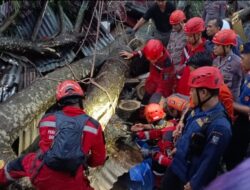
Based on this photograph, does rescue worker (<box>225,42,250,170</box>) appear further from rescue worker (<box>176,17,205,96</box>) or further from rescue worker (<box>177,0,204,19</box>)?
rescue worker (<box>177,0,204,19</box>)

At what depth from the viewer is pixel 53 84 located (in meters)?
6.21

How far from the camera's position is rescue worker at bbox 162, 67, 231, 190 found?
11.3 feet

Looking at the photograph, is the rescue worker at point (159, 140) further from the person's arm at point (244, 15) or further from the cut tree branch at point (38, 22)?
the person's arm at point (244, 15)

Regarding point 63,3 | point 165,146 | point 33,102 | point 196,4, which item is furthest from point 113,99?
point 196,4

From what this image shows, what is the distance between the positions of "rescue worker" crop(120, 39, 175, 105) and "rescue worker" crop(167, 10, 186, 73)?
0.61ft

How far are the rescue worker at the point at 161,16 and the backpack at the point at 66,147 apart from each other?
15.1 feet

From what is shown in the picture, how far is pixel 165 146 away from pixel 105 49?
3.76 m

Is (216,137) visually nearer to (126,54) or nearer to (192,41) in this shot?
(192,41)

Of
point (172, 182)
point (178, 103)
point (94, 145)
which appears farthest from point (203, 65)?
point (94, 145)

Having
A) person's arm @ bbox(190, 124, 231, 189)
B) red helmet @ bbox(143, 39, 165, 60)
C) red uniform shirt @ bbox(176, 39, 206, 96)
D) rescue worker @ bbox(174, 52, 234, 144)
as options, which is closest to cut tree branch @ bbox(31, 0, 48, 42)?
red helmet @ bbox(143, 39, 165, 60)

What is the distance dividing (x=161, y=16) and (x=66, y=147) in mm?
4890

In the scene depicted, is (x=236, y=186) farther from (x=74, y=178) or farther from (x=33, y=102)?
(x=33, y=102)

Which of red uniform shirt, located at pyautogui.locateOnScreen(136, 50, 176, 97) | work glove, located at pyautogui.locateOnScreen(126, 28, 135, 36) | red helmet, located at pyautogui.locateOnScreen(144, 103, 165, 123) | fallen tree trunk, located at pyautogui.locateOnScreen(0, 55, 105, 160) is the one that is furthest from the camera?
work glove, located at pyautogui.locateOnScreen(126, 28, 135, 36)

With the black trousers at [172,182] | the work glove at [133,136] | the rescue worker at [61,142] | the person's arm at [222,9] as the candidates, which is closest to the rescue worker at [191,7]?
the person's arm at [222,9]
